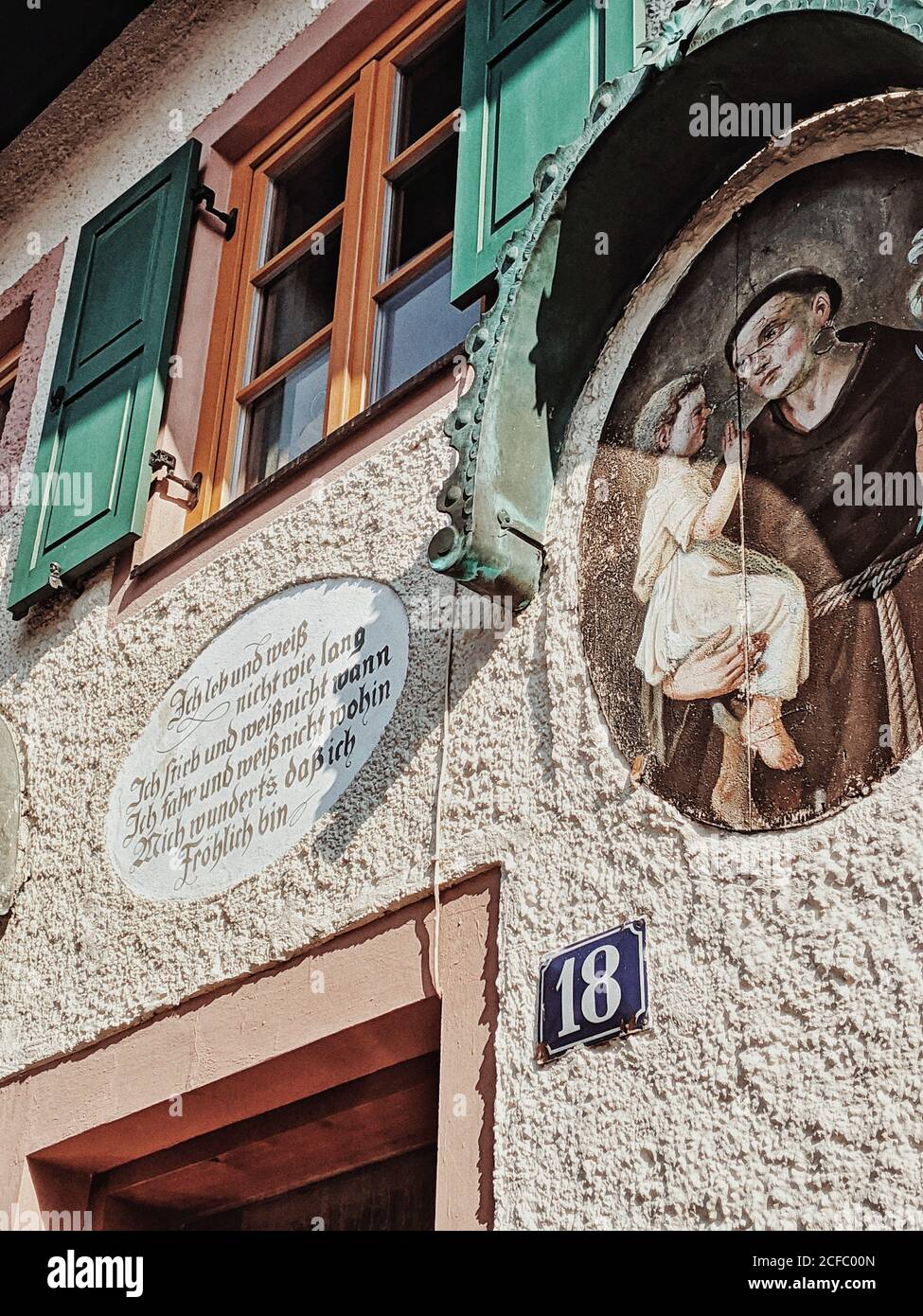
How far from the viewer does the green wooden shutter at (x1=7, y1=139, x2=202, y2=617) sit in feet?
15.7

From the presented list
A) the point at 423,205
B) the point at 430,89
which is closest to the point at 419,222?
the point at 423,205

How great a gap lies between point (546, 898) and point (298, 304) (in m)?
2.37

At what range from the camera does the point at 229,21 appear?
5.55 meters

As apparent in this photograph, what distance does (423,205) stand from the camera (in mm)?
4629

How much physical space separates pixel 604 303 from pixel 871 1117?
5.79ft

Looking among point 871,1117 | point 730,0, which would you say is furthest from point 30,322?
point 871,1117

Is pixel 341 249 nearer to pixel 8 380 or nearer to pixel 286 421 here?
pixel 286 421

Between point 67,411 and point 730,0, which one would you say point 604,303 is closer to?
point 730,0

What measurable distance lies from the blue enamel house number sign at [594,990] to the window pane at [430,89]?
2.62 metres

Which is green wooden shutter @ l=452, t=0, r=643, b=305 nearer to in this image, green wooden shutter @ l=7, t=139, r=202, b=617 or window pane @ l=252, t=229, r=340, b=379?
window pane @ l=252, t=229, r=340, b=379

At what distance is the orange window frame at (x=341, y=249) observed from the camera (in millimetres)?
4449

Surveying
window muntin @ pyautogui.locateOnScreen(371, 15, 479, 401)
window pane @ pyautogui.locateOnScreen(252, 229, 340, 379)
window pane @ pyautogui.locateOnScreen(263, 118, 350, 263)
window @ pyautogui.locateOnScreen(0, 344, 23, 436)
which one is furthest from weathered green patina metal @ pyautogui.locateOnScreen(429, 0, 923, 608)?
window @ pyautogui.locateOnScreen(0, 344, 23, 436)

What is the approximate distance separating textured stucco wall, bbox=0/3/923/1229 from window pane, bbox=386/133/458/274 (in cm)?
80
